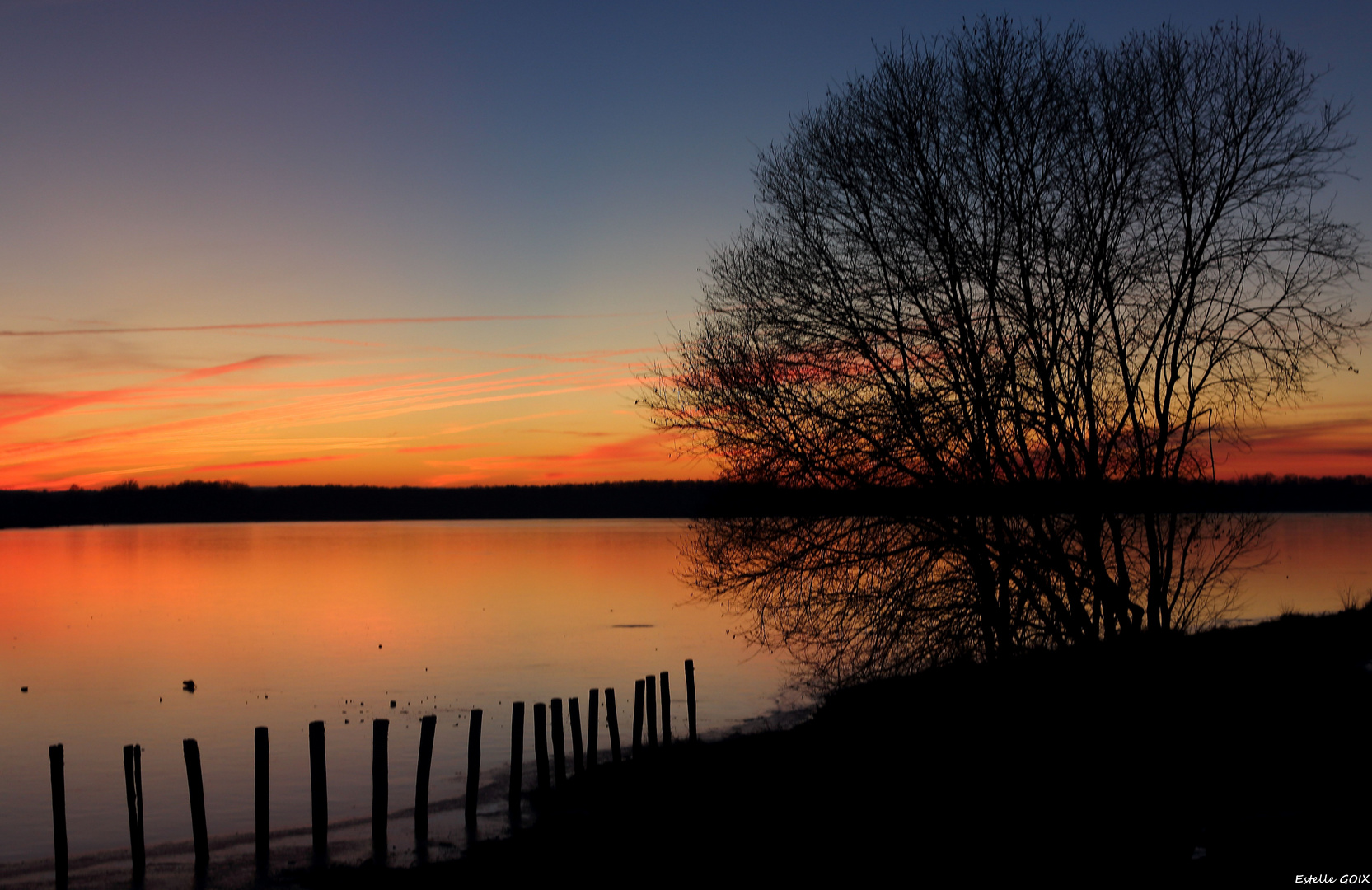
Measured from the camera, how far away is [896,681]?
24266 millimetres

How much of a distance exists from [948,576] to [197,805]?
13.7m

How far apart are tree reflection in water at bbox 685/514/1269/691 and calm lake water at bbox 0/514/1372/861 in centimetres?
965

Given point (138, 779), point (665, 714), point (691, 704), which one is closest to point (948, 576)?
point (665, 714)

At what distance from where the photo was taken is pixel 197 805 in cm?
1739

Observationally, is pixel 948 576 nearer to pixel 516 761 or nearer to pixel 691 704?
pixel 516 761

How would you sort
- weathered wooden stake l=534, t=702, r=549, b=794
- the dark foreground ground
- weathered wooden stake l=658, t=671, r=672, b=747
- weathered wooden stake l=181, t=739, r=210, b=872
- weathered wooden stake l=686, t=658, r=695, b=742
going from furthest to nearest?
weathered wooden stake l=686, t=658, r=695, b=742 < weathered wooden stake l=658, t=671, r=672, b=747 < weathered wooden stake l=534, t=702, r=549, b=794 < weathered wooden stake l=181, t=739, r=210, b=872 < the dark foreground ground

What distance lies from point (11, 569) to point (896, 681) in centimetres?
10265

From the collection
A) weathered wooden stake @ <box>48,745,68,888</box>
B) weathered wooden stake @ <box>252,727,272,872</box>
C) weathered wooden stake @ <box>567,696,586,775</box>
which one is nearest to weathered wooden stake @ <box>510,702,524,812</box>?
weathered wooden stake @ <box>567,696,586,775</box>

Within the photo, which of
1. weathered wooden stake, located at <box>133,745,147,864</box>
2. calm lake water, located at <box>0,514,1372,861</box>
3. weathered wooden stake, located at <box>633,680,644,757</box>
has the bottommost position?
calm lake water, located at <box>0,514,1372,861</box>

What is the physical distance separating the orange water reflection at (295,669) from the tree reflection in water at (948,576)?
392 inches

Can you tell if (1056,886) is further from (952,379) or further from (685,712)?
(685,712)

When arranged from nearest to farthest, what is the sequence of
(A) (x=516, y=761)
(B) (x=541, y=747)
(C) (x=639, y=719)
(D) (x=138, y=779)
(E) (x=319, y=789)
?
(D) (x=138, y=779) < (E) (x=319, y=789) < (A) (x=516, y=761) < (B) (x=541, y=747) < (C) (x=639, y=719)

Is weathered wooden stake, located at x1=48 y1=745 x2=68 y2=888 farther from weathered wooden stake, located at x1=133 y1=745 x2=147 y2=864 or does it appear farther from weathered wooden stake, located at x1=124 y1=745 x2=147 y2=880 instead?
weathered wooden stake, located at x1=133 y1=745 x2=147 y2=864

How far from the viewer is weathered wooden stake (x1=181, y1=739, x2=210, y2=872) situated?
1722 cm
